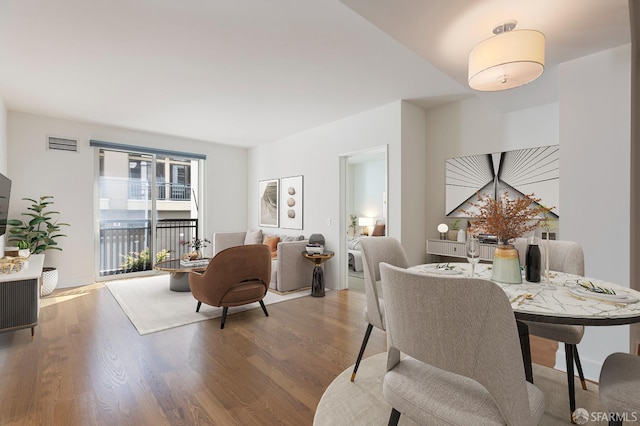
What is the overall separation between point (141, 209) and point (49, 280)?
5.68ft

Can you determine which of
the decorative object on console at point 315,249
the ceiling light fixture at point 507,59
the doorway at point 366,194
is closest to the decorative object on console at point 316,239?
the decorative object on console at point 315,249

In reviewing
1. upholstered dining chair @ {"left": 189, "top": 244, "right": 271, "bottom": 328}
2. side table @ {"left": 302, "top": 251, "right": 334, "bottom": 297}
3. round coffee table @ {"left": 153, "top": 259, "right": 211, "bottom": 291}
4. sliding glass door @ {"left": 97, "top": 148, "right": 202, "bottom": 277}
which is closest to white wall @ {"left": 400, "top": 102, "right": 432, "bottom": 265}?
side table @ {"left": 302, "top": 251, "right": 334, "bottom": 297}

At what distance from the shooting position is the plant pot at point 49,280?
421 centimetres

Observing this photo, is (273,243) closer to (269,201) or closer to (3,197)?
(269,201)

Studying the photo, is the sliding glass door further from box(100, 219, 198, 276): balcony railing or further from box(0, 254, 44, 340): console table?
box(0, 254, 44, 340): console table

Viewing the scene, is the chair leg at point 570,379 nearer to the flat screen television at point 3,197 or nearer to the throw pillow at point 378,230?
the flat screen television at point 3,197

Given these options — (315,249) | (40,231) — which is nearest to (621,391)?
(315,249)

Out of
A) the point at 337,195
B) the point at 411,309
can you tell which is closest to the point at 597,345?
the point at 411,309

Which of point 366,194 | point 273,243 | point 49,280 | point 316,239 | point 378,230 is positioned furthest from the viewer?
point 366,194

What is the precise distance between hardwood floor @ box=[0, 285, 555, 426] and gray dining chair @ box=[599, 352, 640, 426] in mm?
1382

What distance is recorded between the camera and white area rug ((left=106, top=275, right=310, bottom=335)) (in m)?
3.30

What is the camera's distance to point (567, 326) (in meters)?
1.82

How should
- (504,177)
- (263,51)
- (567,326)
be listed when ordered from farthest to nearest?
(504,177), (263,51), (567,326)

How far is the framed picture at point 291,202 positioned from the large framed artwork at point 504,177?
94.2 inches
